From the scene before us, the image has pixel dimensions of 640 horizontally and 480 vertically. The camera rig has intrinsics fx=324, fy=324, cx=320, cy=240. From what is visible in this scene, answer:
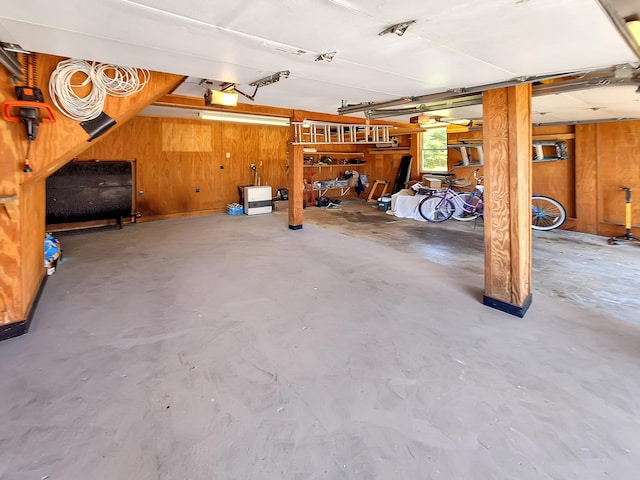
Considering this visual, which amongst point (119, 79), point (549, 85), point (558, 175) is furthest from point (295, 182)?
point (558, 175)

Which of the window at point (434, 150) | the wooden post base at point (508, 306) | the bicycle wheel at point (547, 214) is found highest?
the window at point (434, 150)

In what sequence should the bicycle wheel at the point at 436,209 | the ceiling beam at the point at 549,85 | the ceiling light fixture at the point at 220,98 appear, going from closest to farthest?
1. the ceiling beam at the point at 549,85
2. the ceiling light fixture at the point at 220,98
3. the bicycle wheel at the point at 436,209

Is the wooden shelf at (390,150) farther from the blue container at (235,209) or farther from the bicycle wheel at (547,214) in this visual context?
the blue container at (235,209)

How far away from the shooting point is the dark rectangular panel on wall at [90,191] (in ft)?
18.6

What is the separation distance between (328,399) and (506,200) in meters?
2.23

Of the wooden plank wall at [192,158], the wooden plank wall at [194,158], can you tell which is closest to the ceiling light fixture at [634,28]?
the wooden plank wall at [194,158]

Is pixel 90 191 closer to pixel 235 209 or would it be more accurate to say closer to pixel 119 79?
pixel 235 209

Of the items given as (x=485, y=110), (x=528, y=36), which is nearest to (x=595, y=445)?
(x=528, y=36)

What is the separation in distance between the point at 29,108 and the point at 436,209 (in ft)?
22.0

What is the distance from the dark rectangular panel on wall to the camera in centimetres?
568

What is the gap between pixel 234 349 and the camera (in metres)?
2.24

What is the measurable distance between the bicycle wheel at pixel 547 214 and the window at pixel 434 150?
8.50 feet

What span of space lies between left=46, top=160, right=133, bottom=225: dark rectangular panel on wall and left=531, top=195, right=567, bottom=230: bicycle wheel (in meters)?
7.88

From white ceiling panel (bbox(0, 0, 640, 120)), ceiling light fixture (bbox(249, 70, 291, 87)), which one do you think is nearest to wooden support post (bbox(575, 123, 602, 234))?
white ceiling panel (bbox(0, 0, 640, 120))
